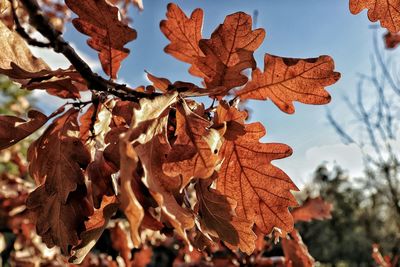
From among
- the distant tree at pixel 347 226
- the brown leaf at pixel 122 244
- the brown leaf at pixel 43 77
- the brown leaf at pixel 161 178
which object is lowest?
the distant tree at pixel 347 226

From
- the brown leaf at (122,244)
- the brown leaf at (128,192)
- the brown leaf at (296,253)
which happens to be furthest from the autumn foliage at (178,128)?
the brown leaf at (122,244)

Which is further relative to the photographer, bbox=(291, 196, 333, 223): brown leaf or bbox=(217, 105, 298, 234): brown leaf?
bbox=(291, 196, 333, 223): brown leaf

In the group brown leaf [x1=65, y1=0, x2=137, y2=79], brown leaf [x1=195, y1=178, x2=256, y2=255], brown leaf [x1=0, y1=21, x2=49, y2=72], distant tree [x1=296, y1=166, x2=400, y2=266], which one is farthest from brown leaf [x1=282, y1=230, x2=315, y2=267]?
distant tree [x1=296, y1=166, x2=400, y2=266]

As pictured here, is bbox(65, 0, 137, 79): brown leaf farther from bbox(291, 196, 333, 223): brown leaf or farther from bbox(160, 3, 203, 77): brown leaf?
bbox(291, 196, 333, 223): brown leaf

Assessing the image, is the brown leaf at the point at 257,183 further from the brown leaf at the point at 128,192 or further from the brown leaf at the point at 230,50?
the brown leaf at the point at 128,192

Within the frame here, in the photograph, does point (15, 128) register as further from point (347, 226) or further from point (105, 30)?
point (347, 226)

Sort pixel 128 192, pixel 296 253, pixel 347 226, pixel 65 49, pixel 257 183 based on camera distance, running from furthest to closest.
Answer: pixel 347 226 → pixel 296 253 → pixel 257 183 → pixel 65 49 → pixel 128 192

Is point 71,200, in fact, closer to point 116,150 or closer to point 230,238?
point 116,150

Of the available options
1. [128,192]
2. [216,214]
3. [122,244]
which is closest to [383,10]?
[216,214]
